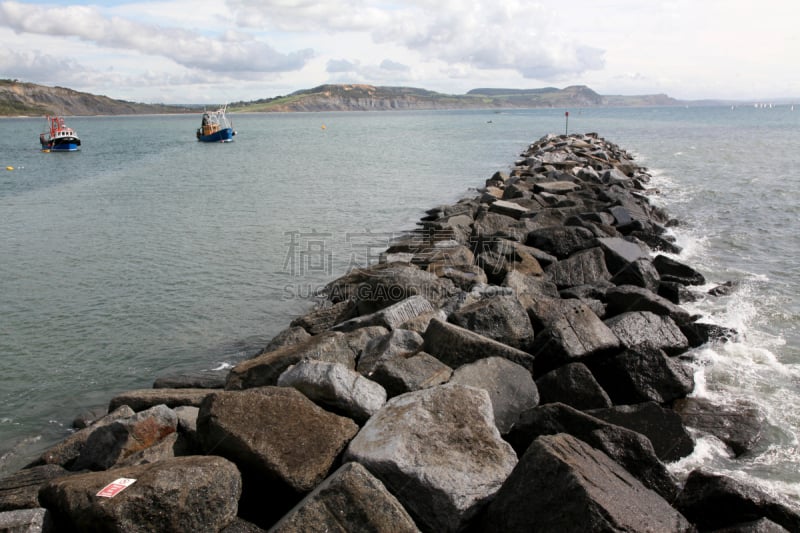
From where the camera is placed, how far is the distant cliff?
499 feet

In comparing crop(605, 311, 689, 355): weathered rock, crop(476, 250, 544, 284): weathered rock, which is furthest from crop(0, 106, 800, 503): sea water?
crop(476, 250, 544, 284): weathered rock

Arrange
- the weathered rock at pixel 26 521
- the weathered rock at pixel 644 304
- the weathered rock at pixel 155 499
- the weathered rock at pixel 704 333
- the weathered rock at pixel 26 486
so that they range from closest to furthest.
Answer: the weathered rock at pixel 155 499 < the weathered rock at pixel 26 521 < the weathered rock at pixel 26 486 < the weathered rock at pixel 704 333 < the weathered rock at pixel 644 304

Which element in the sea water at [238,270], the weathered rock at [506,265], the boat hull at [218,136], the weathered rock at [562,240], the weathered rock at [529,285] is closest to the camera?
the sea water at [238,270]

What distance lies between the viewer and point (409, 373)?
5586 mm

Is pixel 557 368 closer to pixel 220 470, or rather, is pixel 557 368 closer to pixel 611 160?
pixel 220 470

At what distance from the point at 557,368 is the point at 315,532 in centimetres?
328

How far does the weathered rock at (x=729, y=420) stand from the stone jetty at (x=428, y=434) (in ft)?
0.07

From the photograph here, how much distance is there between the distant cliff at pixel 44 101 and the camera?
152m

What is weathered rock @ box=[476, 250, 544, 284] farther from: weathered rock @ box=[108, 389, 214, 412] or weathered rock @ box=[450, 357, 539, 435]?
weathered rock @ box=[108, 389, 214, 412]

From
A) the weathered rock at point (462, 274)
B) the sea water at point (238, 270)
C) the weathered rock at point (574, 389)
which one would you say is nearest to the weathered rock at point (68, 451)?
the sea water at point (238, 270)

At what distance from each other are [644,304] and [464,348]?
327cm

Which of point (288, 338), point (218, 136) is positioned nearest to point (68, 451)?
point (288, 338)

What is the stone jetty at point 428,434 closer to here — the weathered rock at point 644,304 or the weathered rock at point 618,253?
the weathered rock at point 644,304

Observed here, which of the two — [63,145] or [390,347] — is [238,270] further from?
[63,145]
